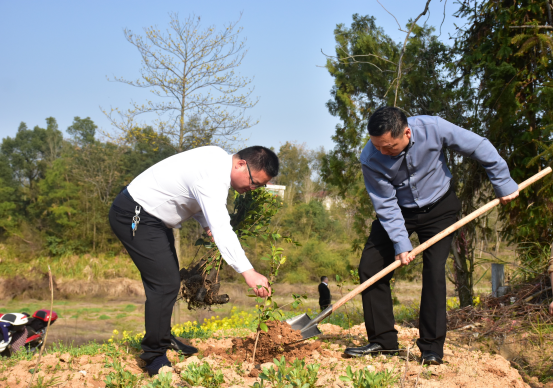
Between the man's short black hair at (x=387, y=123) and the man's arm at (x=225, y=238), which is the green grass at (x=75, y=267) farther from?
the man's short black hair at (x=387, y=123)

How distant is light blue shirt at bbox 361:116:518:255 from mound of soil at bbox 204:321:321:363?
3.46 ft

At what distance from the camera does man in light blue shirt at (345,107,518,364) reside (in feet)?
9.95

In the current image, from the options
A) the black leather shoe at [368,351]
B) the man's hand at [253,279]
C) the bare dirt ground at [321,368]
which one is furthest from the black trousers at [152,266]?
the black leather shoe at [368,351]

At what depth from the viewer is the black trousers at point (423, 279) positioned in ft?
10.1

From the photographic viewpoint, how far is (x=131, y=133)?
1045 centimetres

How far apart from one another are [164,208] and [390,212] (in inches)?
63.8

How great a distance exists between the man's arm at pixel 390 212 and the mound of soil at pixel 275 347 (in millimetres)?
1013

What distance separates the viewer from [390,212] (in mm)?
3121

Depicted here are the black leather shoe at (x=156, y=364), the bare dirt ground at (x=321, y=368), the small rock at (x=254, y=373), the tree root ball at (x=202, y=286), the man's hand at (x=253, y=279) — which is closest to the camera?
the man's hand at (x=253, y=279)

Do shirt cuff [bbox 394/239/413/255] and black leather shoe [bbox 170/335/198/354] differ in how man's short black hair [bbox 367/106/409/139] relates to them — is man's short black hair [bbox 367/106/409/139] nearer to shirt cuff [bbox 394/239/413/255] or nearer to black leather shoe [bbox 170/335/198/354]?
shirt cuff [bbox 394/239/413/255]

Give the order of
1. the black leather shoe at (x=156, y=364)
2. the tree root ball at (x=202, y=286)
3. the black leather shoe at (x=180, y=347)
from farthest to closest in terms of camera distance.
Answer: the tree root ball at (x=202, y=286) < the black leather shoe at (x=180, y=347) < the black leather shoe at (x=156, y=364)

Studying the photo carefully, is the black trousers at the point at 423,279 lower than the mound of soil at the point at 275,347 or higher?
higher

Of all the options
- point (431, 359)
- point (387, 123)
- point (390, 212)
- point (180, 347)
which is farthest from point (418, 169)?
point (180, 347)

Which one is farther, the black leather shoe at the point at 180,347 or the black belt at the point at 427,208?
the black leather shoe at the point at 180,347
